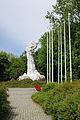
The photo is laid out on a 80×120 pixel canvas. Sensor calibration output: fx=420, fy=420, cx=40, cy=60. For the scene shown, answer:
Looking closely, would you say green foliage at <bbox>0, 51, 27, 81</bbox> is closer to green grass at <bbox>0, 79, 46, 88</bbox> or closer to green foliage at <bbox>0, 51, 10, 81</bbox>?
A: green foliage at <bbox>0, 51, 10, 81</bbox>

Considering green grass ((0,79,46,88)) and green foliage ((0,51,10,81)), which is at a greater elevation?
green foliage ((0,51,10,81))

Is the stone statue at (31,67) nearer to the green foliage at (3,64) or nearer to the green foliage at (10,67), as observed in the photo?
the green foliage at (10,67)

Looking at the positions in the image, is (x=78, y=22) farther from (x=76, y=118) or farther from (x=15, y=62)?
(x=76, y=118)

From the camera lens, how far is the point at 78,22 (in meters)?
61.8

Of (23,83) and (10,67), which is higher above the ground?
(10,67)

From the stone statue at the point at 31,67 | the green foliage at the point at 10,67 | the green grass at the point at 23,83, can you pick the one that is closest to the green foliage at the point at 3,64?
the green foliage at the point at 10,67

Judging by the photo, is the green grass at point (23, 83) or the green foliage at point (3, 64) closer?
the green grass at point (23, 83)

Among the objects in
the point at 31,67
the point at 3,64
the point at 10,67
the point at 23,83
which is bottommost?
the point at 23,83

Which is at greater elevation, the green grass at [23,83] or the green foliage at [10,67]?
the green foliage at [10,67]

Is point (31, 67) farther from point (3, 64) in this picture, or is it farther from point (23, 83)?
point (3, 64)

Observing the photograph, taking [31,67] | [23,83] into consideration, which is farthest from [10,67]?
[23,83]

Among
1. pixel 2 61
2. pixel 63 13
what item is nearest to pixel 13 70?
pixel 2 61

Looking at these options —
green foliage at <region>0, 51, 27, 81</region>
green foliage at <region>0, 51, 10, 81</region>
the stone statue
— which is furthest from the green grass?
green foliage at <region>0, 51, 10, 81</region>

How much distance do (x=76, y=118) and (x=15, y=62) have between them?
7776 centimetres
